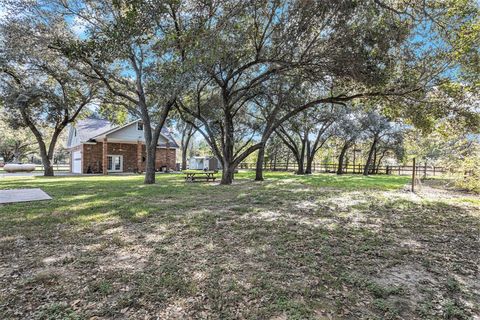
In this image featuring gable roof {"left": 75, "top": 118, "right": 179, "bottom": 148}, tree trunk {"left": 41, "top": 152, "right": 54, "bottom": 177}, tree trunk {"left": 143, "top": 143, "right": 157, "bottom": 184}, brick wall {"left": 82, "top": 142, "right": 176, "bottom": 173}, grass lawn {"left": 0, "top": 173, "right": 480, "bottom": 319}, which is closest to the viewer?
grass lawn {"left": 0, "top": 173, "right": 480, "bottom": 319}

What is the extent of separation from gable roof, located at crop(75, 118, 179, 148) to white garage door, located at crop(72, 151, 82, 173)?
157 cm

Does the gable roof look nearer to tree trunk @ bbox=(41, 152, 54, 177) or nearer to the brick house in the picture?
the brick house

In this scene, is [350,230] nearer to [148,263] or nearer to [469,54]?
[148,263]

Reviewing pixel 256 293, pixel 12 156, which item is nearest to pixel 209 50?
pixel 256 293

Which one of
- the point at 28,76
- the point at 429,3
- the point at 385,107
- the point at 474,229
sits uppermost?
the point at 28,76

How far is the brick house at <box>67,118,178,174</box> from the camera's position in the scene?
65.8 feet

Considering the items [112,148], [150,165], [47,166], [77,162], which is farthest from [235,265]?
[77,162]

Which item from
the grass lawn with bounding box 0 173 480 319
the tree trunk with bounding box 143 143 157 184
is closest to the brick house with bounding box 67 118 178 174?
the tree trunk with bounding box 143 143 157 184

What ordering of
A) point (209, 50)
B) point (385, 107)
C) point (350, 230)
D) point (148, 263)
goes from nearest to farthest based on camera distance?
point (148, 263) → point (350, 230) → point (209, 50) → point (385, 107)

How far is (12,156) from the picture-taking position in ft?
113

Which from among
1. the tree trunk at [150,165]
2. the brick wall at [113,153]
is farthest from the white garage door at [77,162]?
the tree trunk at [150,165]

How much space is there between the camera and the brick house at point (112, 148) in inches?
790

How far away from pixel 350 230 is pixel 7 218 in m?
6.35

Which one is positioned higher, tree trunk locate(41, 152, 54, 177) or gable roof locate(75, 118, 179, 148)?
gable roof locate(75, 118, 179, 148)
